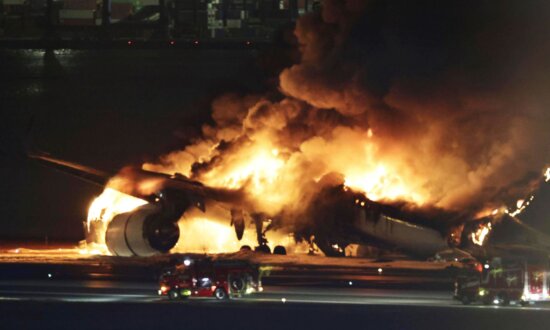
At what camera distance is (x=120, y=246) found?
184ft

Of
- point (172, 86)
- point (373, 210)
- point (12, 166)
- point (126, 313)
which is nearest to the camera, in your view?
point (126, 313)

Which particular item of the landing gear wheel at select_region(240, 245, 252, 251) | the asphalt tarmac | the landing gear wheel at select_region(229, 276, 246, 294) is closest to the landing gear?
the asphalt tarmac

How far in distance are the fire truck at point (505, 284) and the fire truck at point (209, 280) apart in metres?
7.00

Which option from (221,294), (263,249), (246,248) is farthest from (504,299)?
(246,248)

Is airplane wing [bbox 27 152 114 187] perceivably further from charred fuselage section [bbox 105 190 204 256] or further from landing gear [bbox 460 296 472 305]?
landing gear [bbox 460 296 472 305]

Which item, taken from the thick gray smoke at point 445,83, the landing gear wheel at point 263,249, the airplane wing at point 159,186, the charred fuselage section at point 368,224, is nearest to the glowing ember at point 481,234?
the thick gray smoke at point 445,83

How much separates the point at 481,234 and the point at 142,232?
49.8 ft

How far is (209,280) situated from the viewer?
1581 inches

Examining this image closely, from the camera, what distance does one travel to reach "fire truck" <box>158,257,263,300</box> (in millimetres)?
40125

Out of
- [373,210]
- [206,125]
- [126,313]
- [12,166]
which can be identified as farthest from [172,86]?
[126,313]

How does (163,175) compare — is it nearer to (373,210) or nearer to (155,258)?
(155,258)

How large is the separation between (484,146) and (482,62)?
4354 mm

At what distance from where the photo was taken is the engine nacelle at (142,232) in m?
55.2

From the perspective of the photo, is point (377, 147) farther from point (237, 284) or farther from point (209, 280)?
point (209, 280)
